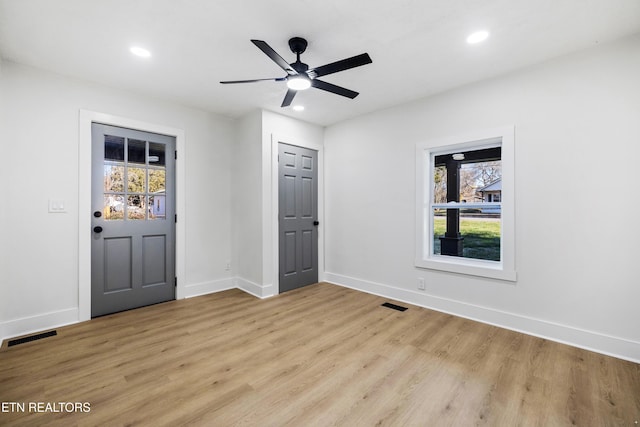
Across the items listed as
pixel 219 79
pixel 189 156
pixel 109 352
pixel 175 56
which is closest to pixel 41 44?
pixel 175 56

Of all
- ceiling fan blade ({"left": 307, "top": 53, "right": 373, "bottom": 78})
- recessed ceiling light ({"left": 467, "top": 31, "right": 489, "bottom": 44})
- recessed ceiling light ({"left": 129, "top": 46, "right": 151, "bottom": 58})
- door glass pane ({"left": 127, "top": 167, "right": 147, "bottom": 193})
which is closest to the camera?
ceiling fan blade ({"left": 307, "top": 53, "right": 373, "bottom": 78})

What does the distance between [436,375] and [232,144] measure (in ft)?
12.7

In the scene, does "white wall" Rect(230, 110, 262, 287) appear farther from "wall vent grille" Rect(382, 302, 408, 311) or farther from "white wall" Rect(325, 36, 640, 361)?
"white wall" Rect(325, 36, 640, 361)

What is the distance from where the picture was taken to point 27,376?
2.03m

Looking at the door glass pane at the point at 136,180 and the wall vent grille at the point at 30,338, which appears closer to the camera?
the wall vent grille at the point at 30,338

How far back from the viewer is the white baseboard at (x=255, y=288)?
3.81 m

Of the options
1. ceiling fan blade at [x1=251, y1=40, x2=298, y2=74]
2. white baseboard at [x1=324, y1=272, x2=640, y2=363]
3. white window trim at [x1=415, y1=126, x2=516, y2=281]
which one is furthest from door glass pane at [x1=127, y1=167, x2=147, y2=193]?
white window trim at [x1=415, y1=126, x2=516, y2=281]

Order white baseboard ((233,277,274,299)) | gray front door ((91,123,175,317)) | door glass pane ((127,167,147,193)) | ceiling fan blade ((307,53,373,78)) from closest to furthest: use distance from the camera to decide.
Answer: ceiling fan blade ((307,53,373,78)), gray front door ((91,123,175,317)), door glass pane ((127,167,147,193)), white baseboard ((233,277,274,299))

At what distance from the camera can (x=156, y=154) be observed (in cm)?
358

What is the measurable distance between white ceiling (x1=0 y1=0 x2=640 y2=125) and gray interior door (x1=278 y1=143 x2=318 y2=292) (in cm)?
130

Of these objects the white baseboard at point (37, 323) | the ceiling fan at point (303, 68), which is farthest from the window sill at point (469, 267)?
the white baseboard at point (37, 323)

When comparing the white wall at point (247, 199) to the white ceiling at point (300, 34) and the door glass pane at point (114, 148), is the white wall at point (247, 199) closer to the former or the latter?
the white ceiling at point (300, 34)

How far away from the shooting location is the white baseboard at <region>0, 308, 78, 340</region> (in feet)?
8.64

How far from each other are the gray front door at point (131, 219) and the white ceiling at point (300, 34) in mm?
721
